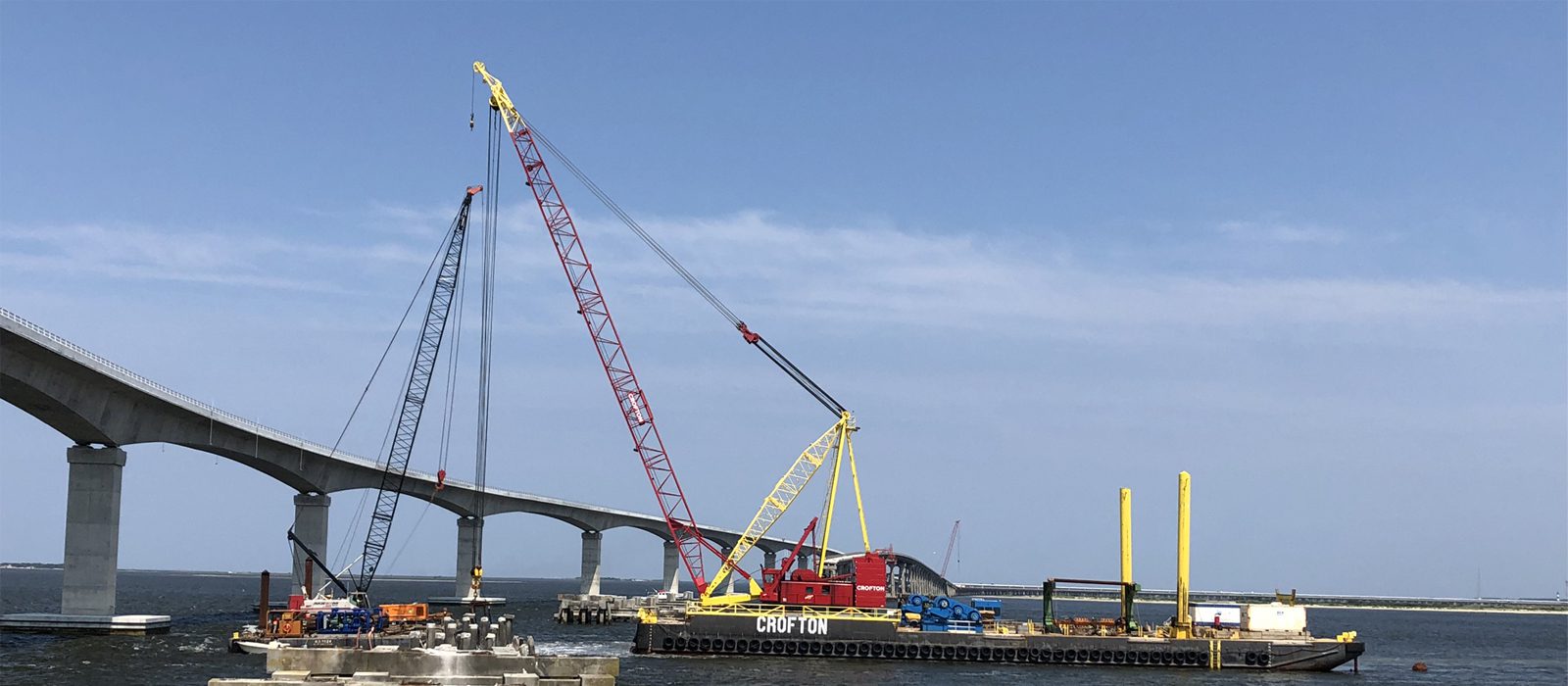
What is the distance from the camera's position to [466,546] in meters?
172

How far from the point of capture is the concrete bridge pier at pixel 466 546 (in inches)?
6727

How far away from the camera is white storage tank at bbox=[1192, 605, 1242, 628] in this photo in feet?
277

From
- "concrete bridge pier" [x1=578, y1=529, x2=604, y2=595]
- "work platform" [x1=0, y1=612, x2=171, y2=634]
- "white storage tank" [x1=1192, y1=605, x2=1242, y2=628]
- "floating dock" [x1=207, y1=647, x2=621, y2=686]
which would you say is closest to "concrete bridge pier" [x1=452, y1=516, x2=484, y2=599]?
"concrete bridge pier" [x1=578, y1=529, x2=604, y2=595]

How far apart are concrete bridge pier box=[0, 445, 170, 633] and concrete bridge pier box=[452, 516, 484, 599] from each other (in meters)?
83.1

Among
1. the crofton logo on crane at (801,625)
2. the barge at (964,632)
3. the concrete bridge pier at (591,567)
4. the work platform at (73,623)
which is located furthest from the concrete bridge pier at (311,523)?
the concrete bridge pier at (591,567)

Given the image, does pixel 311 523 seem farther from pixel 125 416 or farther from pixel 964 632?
pixel 964 632

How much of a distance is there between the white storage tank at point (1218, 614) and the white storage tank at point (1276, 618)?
26.5 inches

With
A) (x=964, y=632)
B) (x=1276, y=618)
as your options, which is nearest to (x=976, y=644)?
(x=964, y=632)

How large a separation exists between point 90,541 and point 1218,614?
68.6 metres

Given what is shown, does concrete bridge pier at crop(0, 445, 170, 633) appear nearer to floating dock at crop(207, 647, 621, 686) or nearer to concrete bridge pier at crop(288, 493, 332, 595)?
concrete bridge pier at crop(288, 493, 332, 595)

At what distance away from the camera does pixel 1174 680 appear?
239 feet

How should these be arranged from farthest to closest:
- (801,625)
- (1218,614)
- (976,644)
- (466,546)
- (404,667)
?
(466,546), (1218,614), (801,625), (976,644), (404,667)

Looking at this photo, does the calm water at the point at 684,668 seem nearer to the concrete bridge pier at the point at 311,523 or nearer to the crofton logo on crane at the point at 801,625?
the crofton logo on crane at the point at 801,625

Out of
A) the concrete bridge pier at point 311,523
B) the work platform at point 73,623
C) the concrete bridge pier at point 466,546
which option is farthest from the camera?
the concrete bridge pier at point 466,546
